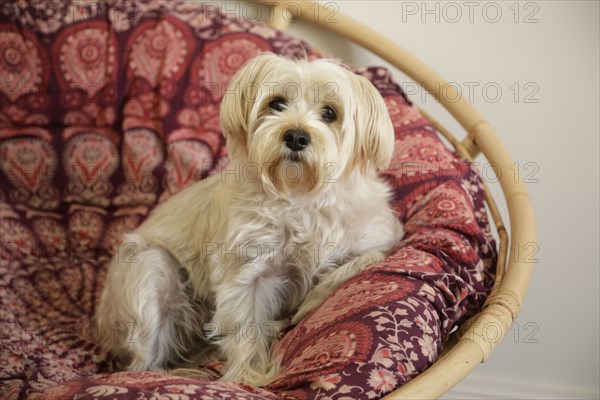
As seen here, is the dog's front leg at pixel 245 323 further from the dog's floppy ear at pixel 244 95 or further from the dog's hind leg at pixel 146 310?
the dog's floppy ear at pixel 244 95

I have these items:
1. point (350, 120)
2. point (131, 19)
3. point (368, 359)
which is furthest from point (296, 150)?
point (131, 19)

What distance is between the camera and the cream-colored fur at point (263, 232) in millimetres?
1924

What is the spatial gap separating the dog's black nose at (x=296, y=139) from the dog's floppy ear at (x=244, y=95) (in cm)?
16

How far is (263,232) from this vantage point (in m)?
2.03

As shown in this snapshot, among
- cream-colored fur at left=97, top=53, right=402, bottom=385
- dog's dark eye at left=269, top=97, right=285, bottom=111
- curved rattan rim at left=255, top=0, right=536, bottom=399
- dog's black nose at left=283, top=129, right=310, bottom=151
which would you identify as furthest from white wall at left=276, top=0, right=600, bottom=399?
dog's black nose at left=283, top=129, right=310, bottom=151

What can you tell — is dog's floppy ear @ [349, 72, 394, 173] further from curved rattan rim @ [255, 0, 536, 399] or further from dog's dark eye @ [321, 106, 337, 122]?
curved rattan rim @ [255, 0, 536, 399]

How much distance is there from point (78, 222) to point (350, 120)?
1.32m

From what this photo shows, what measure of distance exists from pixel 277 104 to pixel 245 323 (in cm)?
60

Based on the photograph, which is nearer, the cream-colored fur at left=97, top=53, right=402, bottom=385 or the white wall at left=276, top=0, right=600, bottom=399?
the cream-colored fur at left=97, top=53, right=402, bottom=385

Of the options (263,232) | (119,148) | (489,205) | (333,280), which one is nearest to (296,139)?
(263,232)

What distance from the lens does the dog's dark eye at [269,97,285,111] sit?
77.7 inches

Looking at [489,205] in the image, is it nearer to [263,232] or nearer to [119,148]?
[263,232]

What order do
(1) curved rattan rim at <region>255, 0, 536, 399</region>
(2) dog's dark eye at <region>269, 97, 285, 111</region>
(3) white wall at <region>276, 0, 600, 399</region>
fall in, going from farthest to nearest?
(3) white wall at <region>276, 0, 600, 399</region>, (2) dog's dark eye at <region>269, 97, 285, 111</region>, (1) curved rattan rim at <region>255, 0, 536, 399</region>

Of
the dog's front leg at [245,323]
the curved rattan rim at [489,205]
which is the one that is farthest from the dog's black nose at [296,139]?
the curved rattan rim at [489,205]
